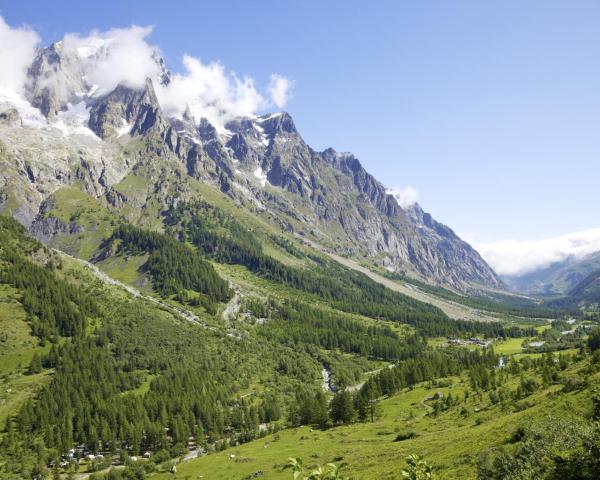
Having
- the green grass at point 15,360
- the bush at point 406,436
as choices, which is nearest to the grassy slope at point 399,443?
the bush at point 406,436

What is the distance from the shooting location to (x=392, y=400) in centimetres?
14912

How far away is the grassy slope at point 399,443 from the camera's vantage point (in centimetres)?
6116

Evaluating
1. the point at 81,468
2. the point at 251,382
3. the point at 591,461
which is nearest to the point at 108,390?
the point at 81,468

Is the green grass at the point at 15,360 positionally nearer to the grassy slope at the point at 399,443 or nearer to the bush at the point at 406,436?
the grassy slope at the point at 399,443

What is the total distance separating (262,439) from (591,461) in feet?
377

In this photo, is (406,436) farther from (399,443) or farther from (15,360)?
(15,360)

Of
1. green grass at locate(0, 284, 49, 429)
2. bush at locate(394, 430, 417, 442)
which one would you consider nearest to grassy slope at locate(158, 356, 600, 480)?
bush at locate(394, 430, 417, 442)

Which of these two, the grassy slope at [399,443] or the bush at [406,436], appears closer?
the grassy slope at [399,443]

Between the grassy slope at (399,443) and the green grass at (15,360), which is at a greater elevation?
the green grass at (15,360)

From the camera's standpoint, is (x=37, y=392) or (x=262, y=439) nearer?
(x=262, y=439)

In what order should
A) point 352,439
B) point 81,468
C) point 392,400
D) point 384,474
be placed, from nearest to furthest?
point 384,474, point 352,439, point 81,468, point 392,400

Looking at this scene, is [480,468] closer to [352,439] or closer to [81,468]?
[352,439]

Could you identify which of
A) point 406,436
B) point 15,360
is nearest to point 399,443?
point 406,436

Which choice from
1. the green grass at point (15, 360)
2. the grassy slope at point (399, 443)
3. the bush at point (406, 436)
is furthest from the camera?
the green grass at point (15, 360)
